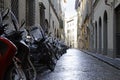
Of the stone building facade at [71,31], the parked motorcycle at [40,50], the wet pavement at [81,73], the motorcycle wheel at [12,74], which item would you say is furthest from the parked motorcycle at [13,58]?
the stone building facade at [71,31]

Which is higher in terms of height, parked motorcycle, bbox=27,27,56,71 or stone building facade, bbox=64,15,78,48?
stone building facade, bbox=64,15,78,48

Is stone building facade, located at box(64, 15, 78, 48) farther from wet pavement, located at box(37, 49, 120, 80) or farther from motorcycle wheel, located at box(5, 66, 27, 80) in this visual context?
motorcycle wheel, located at box(5, 66, 27, 80)

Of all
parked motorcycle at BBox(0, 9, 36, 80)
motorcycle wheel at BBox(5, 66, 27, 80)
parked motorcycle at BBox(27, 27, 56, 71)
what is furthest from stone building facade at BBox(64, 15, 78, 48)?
motorcycle wheel at BBox(5, 66, 27, 80)

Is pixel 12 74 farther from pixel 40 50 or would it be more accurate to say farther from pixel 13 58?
pixel 40 50

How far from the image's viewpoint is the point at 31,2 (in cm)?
2105

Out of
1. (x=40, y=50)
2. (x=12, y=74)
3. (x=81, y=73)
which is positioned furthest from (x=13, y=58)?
(x=81, y=73)

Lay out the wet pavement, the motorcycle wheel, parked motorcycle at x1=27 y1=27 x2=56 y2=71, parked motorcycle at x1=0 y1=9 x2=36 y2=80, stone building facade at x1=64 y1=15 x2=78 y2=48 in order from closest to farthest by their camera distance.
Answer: parked motorcycle at x1=0 y1=9 x2=36 y2=80 → the motorcycle wheel → the wet pavement → parked motorcycle at x1=27 y1=27 x2=56 y2=71 → stone building facade at x1=64 y1=15 x2=78 y2=48

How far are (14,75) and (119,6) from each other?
15297mm

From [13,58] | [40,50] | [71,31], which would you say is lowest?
[13,58]

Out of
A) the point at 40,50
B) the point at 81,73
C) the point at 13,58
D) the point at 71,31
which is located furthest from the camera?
the point at 71,31

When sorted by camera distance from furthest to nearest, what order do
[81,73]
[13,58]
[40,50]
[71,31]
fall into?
[71,31] → [81,73] → [40,50] → [13,58]

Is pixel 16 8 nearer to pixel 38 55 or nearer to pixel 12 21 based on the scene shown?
pixel 38 55

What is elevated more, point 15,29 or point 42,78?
point 15,29

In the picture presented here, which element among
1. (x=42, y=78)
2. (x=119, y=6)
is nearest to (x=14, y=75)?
(x=42, y=78)
